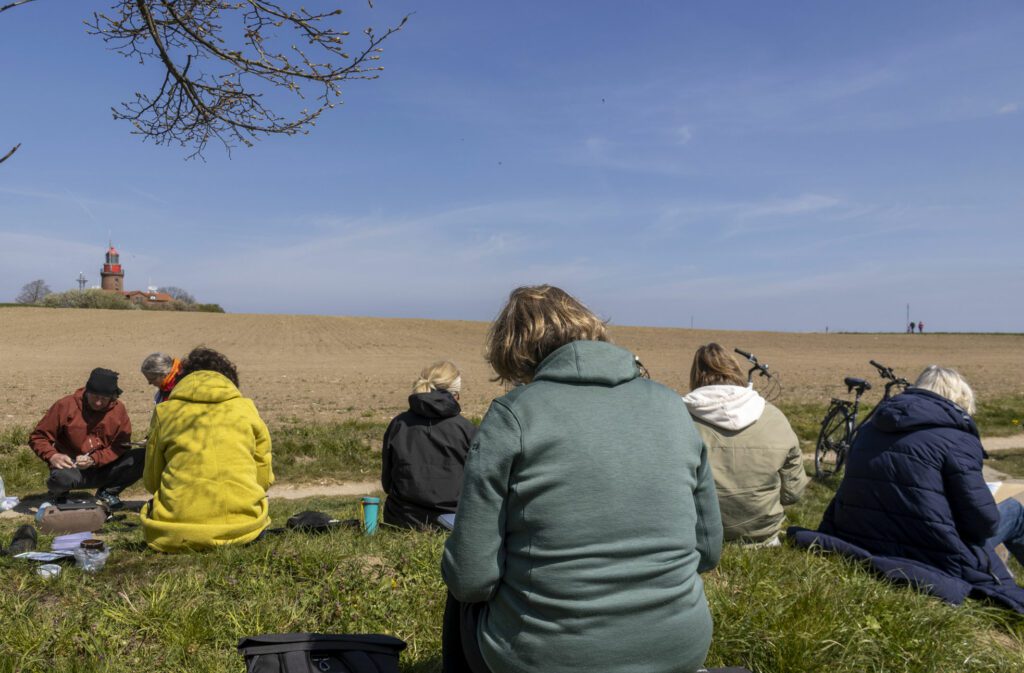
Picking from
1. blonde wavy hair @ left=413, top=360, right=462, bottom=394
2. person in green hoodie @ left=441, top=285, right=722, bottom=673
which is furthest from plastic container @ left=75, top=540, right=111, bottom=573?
person in green hoodie @ left=441, top=285, right=722, bottom=673

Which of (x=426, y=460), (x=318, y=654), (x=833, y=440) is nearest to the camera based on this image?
(x=318, y=654)

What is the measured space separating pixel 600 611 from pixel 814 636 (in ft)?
5.39

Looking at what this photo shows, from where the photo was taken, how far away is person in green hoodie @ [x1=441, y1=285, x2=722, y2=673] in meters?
1.94

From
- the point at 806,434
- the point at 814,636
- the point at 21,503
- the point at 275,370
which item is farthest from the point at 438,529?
the point at 275,370

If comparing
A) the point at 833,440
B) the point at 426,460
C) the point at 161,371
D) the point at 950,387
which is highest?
the point at 950,387

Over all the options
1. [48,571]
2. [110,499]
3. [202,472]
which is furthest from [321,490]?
[48,571]

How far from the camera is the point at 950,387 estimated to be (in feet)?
13.3

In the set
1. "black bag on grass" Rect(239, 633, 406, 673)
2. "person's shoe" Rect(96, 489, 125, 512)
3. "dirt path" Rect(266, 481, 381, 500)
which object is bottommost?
"dirt path" Rect(266, 481, 381, 500)

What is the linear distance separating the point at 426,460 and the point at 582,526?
→ 3.16 meters

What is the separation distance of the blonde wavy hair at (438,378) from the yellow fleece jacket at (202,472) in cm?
127

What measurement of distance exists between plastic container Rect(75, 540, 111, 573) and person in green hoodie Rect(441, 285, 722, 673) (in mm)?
2588

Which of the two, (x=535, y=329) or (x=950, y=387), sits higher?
(x=535, y=329)

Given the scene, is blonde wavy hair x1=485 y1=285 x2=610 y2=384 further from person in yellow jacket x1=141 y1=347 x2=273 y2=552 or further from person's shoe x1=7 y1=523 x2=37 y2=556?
person's shoe x1=7 y1=523 x2=37 y2=556

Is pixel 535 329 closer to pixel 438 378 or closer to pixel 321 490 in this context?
pixel 438 378
